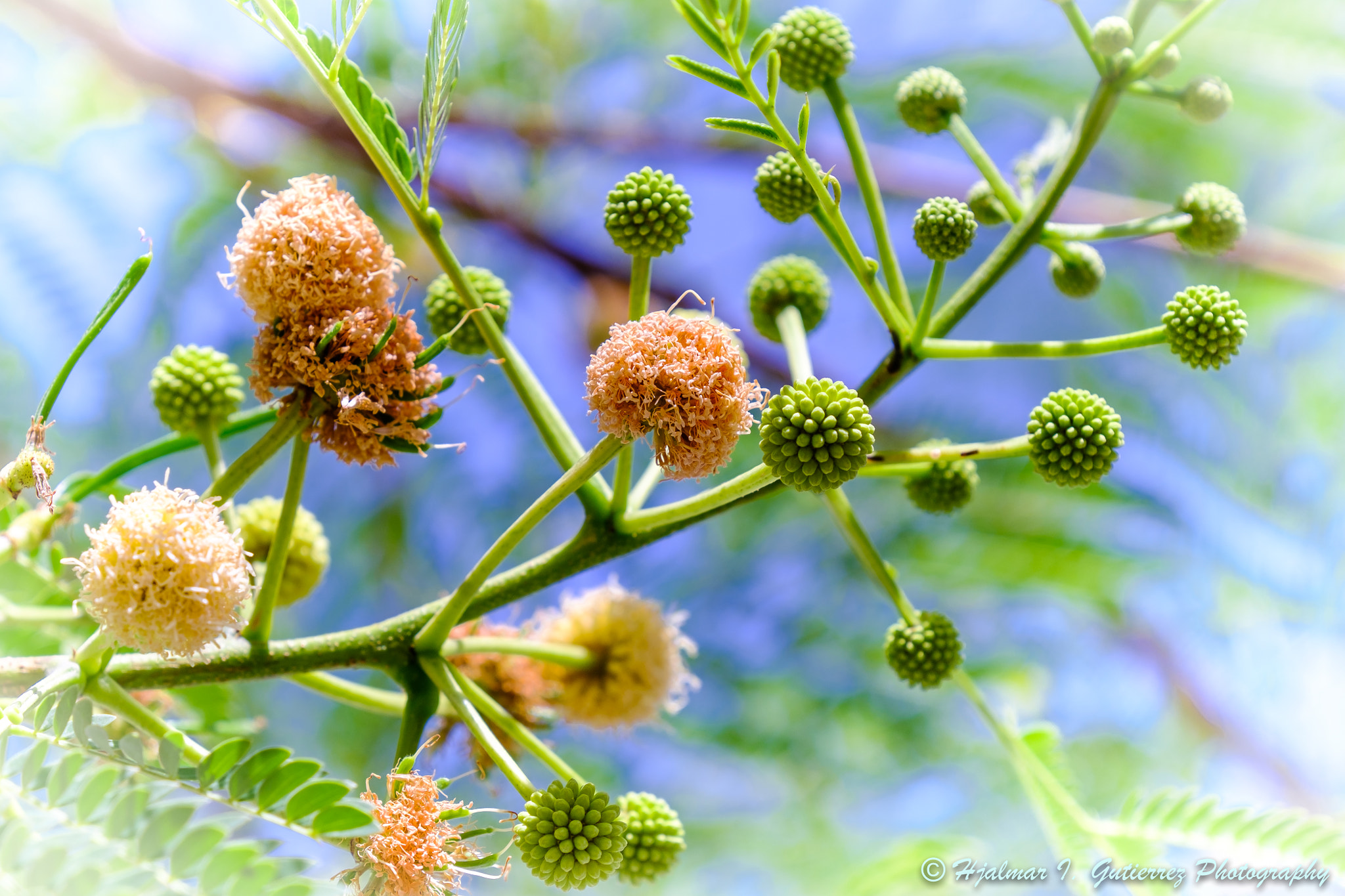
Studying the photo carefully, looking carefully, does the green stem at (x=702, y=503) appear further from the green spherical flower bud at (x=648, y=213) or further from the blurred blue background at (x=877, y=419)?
the blurred blue background at (x=877, y=419)

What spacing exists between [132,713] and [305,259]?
420 mm

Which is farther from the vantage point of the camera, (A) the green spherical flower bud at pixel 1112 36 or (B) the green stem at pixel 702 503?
(A) the green spherical flower bud at pixel 1112 36

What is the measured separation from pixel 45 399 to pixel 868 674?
2.27 metres

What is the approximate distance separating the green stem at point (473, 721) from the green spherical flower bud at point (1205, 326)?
68cm

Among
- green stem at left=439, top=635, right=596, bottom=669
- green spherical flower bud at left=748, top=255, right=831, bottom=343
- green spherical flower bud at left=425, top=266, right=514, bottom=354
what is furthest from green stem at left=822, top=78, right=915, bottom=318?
green stem at left=439, top=635, right=596, bottom=669

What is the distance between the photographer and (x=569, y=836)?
0.74 metres

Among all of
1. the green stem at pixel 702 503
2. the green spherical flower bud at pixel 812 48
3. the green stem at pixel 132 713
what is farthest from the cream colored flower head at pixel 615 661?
the green spherical flower bud at pixel 812 48

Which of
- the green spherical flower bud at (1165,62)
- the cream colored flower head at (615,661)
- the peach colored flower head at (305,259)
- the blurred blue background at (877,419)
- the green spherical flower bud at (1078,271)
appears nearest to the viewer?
the peach colored flower head at (305,259)

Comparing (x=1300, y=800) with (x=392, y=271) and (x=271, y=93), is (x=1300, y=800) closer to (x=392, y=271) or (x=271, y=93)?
(x=392, y=271)

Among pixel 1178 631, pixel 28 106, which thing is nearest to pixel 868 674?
pixel 1178 631

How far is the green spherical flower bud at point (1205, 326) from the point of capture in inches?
31.7

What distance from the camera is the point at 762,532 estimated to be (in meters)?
2.71

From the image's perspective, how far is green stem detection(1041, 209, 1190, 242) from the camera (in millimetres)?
897

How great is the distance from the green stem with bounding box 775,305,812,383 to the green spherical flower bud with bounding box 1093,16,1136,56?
0.38 meters
